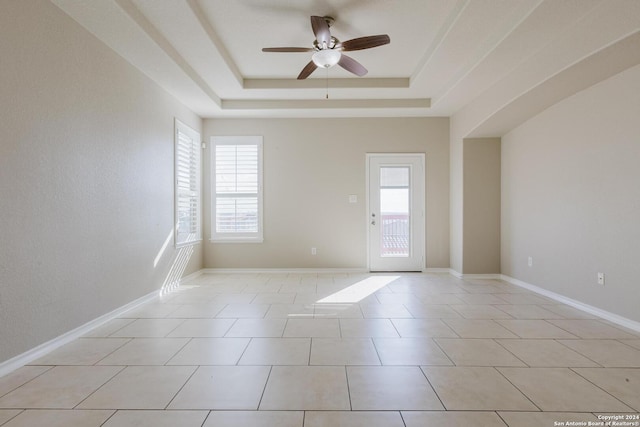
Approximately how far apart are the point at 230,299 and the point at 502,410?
301 cm

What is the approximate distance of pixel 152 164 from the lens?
3.89 metres

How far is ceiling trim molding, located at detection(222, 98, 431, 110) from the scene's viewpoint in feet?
16.3

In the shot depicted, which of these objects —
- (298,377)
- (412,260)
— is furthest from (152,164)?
(412,260)

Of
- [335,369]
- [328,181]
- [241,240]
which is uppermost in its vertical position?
[328,181]

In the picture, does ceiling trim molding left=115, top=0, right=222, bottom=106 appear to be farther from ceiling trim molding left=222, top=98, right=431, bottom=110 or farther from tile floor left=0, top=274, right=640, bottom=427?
tile floor left=0, top=274, right=640, bottom=427

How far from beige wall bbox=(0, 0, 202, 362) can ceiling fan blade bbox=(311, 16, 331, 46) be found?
6.62 ft

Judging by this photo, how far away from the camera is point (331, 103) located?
4988 mm

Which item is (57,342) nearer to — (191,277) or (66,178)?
(66,178)

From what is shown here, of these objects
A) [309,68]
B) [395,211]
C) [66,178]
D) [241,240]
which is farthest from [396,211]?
[66,178]

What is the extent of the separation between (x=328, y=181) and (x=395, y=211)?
1.29m

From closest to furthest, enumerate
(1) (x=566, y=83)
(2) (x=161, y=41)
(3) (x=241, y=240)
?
(2) (x=161, y=41), (1) (x=566, y=83), (3) (x=241, y=240)

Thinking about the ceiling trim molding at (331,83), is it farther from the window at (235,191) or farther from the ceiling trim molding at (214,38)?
the window at (235,191)

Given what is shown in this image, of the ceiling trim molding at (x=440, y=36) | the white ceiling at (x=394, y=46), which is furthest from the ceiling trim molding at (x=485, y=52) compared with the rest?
the ceiling trim molding at (x=440, y=36)

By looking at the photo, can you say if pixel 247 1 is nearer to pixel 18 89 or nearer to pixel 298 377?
pixel 18 89
